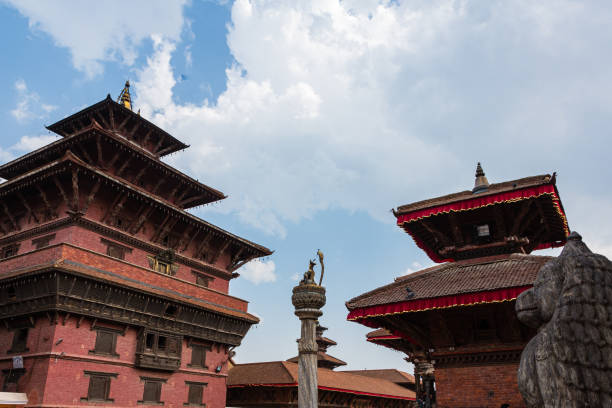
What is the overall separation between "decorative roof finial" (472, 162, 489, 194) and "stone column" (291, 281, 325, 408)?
5415 millimetres

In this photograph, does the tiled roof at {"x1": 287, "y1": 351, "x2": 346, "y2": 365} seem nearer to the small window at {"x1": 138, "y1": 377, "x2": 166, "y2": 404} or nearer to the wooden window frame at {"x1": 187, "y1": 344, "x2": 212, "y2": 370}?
the wooden window frame at {"x1": 187, "y1": 344, "x2": 212, "y2": 370}

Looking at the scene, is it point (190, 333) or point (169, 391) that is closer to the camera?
point (169, 391)

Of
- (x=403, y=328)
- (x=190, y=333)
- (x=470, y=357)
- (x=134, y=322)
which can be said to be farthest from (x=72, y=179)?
(x=470, y=357)

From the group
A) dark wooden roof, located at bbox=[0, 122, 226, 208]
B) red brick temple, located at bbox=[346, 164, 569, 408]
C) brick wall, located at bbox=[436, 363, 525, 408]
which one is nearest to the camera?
brick wall, located at bbox=[436, 363, 525, 408]

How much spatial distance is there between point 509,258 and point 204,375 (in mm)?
18107

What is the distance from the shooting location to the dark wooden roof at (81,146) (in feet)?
76.3

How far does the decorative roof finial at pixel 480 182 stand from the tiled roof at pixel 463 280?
186 cm

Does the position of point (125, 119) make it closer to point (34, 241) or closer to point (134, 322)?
point (34, 241)

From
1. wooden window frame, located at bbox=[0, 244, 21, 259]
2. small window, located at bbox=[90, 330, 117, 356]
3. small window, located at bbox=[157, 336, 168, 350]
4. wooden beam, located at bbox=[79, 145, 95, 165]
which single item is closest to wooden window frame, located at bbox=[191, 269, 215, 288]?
small window, located at bbox=[157, 336, 168, 350]

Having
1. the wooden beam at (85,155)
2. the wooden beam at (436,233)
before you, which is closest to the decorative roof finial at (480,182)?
the wooden beam at (436,233)

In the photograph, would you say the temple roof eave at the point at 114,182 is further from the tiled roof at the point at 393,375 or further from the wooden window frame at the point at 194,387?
the tiled roof at the point at 393,375

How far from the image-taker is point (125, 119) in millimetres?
29188

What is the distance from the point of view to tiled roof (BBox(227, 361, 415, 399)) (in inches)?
1123

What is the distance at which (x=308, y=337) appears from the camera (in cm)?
1035
